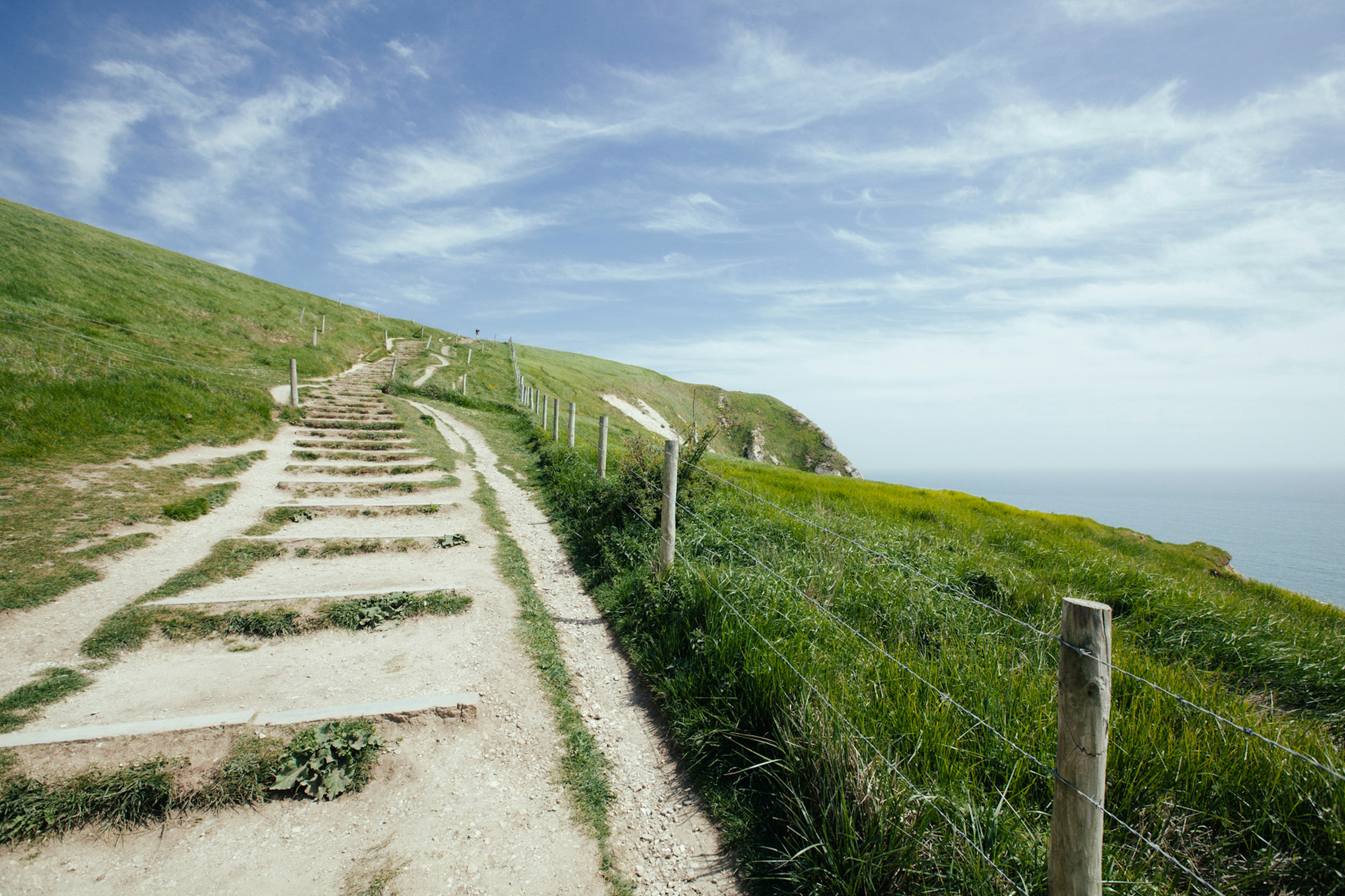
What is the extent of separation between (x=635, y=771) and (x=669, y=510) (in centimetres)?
304

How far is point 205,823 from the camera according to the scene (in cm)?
342

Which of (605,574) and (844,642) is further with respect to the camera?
(605,574)

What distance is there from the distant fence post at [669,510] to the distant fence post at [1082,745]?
4.66 m

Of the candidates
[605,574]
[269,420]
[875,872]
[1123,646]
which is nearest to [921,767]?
[875,872]

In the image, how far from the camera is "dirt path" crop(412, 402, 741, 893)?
328 centimetres

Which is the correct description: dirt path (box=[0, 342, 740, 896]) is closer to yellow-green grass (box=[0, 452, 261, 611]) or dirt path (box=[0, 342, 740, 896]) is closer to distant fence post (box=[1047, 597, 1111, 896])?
yellow-green grass (box=[0, 452, 261, 611])

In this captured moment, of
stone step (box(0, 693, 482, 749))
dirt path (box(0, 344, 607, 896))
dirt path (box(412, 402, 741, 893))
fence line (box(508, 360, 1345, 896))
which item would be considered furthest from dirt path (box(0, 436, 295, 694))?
fence line (box(508, 360, 1345, 896))

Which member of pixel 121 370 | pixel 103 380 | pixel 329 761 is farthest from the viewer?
pixel 121 370

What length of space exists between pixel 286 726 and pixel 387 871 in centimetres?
154

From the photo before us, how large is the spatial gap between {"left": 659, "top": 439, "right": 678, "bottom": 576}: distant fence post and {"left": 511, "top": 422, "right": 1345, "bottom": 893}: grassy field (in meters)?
0.24

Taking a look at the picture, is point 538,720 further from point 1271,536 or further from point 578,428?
point 1271,536

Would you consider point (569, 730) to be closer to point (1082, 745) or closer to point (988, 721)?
point (988, 721)

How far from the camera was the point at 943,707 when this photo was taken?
142 inches

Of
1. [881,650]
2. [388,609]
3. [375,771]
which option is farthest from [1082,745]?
[388,609]
